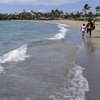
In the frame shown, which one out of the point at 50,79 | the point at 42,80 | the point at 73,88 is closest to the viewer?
the point at 73,88

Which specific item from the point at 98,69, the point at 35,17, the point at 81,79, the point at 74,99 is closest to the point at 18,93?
the point at 74,99

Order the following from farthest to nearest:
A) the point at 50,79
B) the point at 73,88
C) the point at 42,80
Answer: the point at 50,79
the point at 42,80
the point at 73,88

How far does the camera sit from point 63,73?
35.9 ft

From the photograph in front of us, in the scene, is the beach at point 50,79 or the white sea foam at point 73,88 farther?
the beach at point 50,79

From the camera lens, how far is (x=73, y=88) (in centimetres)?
872

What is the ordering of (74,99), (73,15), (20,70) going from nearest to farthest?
1. (74,99)
2. (20,70)
3. (73,15)

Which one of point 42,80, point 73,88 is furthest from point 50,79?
point 73,88

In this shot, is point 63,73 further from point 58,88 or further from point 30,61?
point 30,61

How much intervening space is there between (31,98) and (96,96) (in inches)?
61.2

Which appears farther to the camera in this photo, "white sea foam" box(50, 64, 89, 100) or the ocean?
the ocean

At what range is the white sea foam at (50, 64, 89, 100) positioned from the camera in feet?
25.9

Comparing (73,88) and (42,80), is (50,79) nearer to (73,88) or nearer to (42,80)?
(42,80)

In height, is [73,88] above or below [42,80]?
above

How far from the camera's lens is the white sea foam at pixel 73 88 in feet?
25.9
